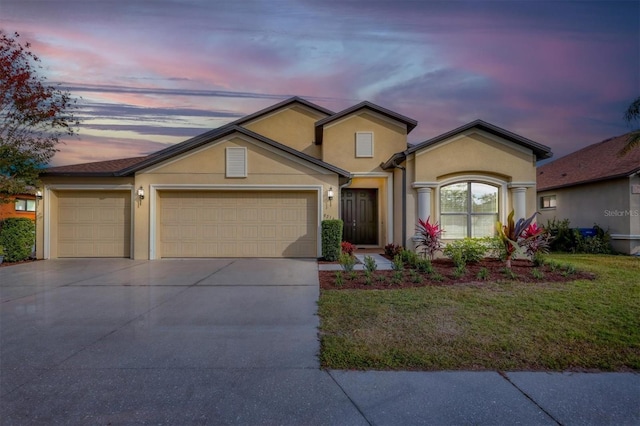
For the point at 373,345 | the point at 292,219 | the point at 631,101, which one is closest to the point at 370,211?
the point at 292,219

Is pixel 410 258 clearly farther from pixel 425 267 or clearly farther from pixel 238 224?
pixel 238 224

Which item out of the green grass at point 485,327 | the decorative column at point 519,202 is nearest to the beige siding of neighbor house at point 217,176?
the green grass at point 485,327

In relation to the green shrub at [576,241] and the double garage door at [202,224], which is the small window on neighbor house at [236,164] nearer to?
the double garage door at [202,224]

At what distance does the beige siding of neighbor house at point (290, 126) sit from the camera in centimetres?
1531

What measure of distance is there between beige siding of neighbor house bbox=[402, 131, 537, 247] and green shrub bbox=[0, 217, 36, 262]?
12635 mm

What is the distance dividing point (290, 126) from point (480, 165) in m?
8.79

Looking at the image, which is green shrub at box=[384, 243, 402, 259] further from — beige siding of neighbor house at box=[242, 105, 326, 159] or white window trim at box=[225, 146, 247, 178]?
beige siding of neighbor house at box=[242, 105, 326, 159]

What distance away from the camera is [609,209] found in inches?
503

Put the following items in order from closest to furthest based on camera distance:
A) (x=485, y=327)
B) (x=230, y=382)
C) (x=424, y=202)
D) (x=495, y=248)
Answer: (x=230, y=382) → (x=485, y=327) → (x=495, y=248) → (x=424, y=202)

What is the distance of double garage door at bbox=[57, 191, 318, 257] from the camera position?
11.0 meters

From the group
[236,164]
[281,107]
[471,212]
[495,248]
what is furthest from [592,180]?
[236,164]

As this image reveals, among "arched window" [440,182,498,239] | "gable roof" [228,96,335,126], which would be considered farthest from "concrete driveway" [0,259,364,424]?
"gable roof" [228,96,335,126]

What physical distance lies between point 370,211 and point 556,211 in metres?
9.76

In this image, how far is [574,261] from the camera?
10.2m
